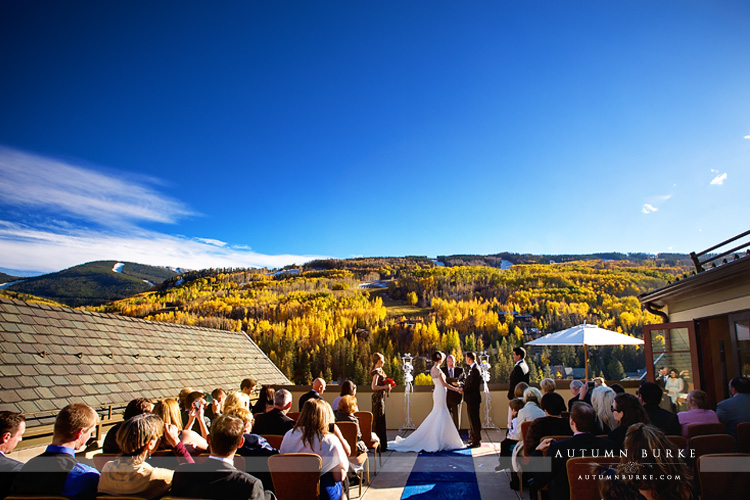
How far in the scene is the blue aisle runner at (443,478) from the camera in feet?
13.4

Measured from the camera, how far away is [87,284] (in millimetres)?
36906

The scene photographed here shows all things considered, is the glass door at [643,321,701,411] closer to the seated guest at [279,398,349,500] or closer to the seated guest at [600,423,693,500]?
the seated guest at [600,423,693,500]

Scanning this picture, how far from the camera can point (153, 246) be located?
26844mm

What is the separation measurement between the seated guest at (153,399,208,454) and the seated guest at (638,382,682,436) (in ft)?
11.3

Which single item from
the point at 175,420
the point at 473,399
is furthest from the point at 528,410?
the point at 175,420

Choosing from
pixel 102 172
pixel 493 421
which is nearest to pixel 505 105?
pixel 493 421

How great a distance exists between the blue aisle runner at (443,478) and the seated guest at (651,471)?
2408mm

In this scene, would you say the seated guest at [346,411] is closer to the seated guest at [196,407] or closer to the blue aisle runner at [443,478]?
the blue aisle runner at [443,478]

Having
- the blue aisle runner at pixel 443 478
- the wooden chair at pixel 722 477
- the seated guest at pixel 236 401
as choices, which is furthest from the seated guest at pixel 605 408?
the seated guest at pixel 236 401

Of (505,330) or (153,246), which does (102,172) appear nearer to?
(153,246)

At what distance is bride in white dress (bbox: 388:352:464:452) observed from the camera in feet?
20.1

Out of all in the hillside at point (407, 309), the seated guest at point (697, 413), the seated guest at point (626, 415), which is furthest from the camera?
the hillside at point (407, 309)

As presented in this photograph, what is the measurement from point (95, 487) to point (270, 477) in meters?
1.04

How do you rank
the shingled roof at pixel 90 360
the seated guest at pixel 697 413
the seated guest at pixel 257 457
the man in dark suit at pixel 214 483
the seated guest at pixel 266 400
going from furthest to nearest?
1. the seated guest at pixel 266 400
2. the shingled roof at pixel 90 360
3. the seated guest at pixel 697 413
4. the seated guest at pixel 257 457
5. the man in dark suit at pixel 214 483
